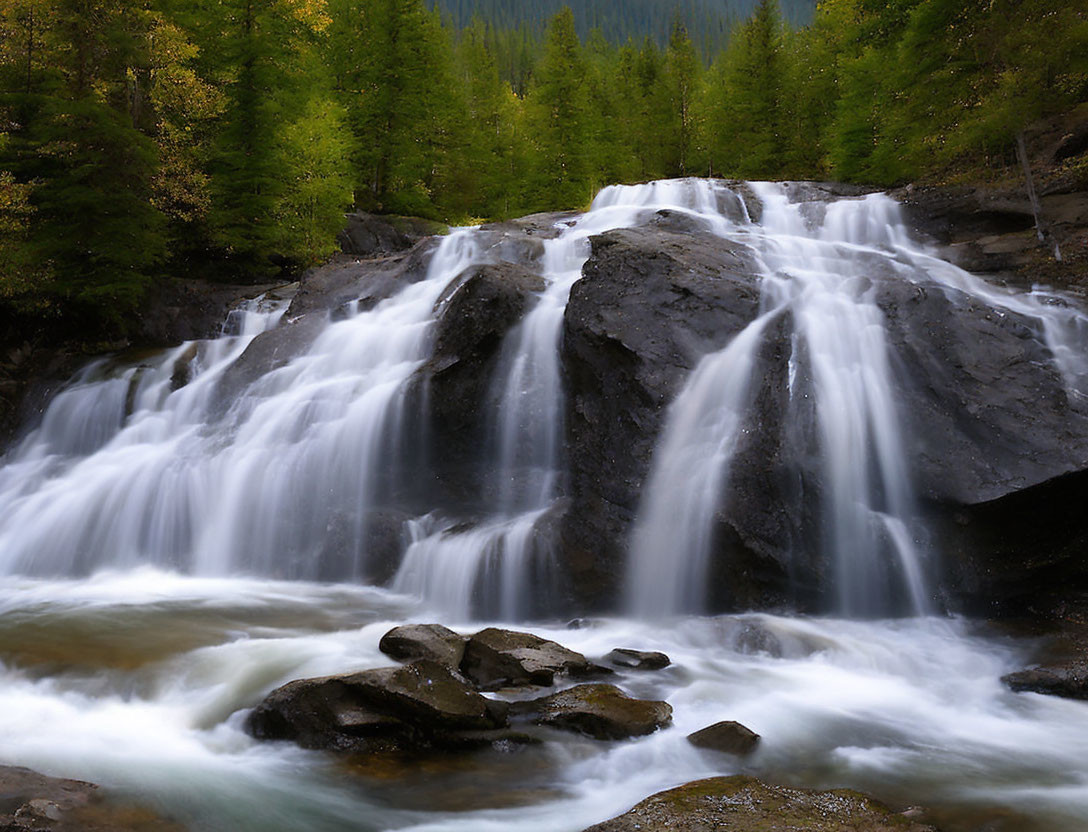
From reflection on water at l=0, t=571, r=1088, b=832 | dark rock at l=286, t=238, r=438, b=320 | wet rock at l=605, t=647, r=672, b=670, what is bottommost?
reflection on water at l=0, t=571, r=1088, b=832

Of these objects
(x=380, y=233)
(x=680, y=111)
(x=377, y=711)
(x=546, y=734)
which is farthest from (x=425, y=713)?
(x=680, y=111)

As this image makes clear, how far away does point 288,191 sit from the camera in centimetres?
1822

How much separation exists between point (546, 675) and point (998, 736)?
340 centimetres

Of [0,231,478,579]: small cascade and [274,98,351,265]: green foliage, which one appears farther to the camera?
[274,98,351,265]: green foliage

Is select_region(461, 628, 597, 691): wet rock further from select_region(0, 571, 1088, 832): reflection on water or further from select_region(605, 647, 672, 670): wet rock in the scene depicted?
select_region(0, 571, 1088, 832): reflection on water

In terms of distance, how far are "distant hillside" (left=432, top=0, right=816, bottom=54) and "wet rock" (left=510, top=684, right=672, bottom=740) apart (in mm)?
140990

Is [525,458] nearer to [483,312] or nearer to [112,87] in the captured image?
[483,312]

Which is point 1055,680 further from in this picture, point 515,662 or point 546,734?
point 515,662

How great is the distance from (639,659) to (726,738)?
152cm

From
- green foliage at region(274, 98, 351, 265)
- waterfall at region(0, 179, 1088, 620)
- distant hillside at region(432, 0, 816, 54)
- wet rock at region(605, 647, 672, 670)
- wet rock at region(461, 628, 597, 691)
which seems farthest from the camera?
distant hillside at region(432, 0, 816, 54)

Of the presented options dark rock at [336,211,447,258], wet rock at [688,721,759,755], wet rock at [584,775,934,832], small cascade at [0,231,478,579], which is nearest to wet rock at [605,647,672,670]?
wet rock at [688,721,759,755]

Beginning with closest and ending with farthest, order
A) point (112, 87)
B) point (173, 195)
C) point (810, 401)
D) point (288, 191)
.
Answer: point (810, 401)
point (112, 87)
point (173, 195)
point (288, 191)

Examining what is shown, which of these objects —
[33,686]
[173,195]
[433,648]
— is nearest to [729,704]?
[433,648]

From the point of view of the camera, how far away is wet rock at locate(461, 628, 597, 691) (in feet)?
19.3
